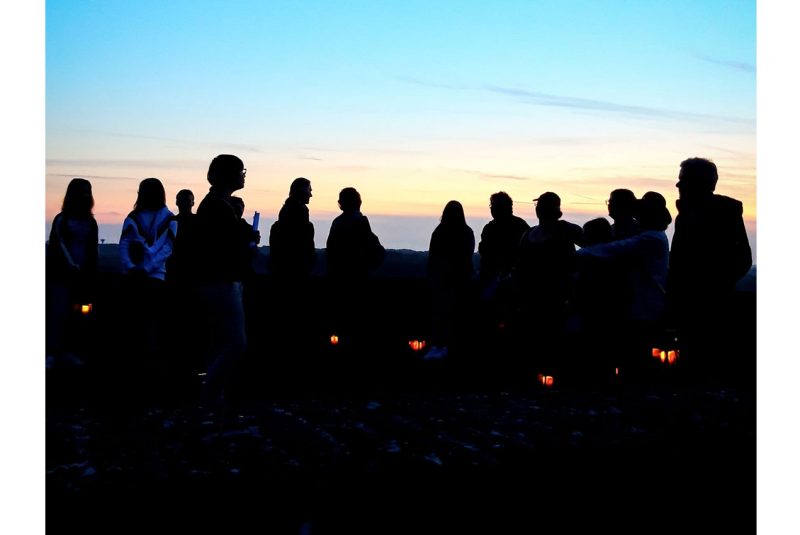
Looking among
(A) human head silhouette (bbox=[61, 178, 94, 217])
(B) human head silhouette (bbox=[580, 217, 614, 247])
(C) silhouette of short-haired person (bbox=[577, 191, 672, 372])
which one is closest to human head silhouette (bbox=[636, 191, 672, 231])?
(C) silhouette of short-haired person (bbox=[577, 191, 672, 372])

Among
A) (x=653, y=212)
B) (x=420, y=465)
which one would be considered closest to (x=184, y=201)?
(x=653, y=212)

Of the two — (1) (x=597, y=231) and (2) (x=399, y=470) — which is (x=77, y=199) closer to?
(1) (x=597, y=231)

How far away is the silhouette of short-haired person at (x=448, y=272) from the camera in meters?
12.4

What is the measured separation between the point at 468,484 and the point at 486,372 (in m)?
5.71

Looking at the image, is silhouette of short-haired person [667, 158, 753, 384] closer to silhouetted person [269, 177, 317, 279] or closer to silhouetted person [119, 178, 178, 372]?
silhouetted person [119, 178, 178, 372]

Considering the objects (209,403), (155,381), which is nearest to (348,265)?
(155,381)

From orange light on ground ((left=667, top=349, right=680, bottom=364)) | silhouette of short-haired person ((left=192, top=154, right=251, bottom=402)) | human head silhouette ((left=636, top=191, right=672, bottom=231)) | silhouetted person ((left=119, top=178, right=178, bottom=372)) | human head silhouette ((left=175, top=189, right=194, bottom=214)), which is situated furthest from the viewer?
human head silhouette ((left=175, top=189, right=194, bottom=214))

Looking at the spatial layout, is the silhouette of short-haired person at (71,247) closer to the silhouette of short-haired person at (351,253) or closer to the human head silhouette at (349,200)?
the silhouette of short-haired person at (351,253)

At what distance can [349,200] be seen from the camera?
1255 cm

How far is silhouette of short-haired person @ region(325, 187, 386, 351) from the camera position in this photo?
12562 mm

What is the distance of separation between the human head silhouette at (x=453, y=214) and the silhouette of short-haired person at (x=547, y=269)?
221cm

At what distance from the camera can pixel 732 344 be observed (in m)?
13.8

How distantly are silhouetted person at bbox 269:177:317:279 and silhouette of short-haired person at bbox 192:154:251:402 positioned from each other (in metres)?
4.54
